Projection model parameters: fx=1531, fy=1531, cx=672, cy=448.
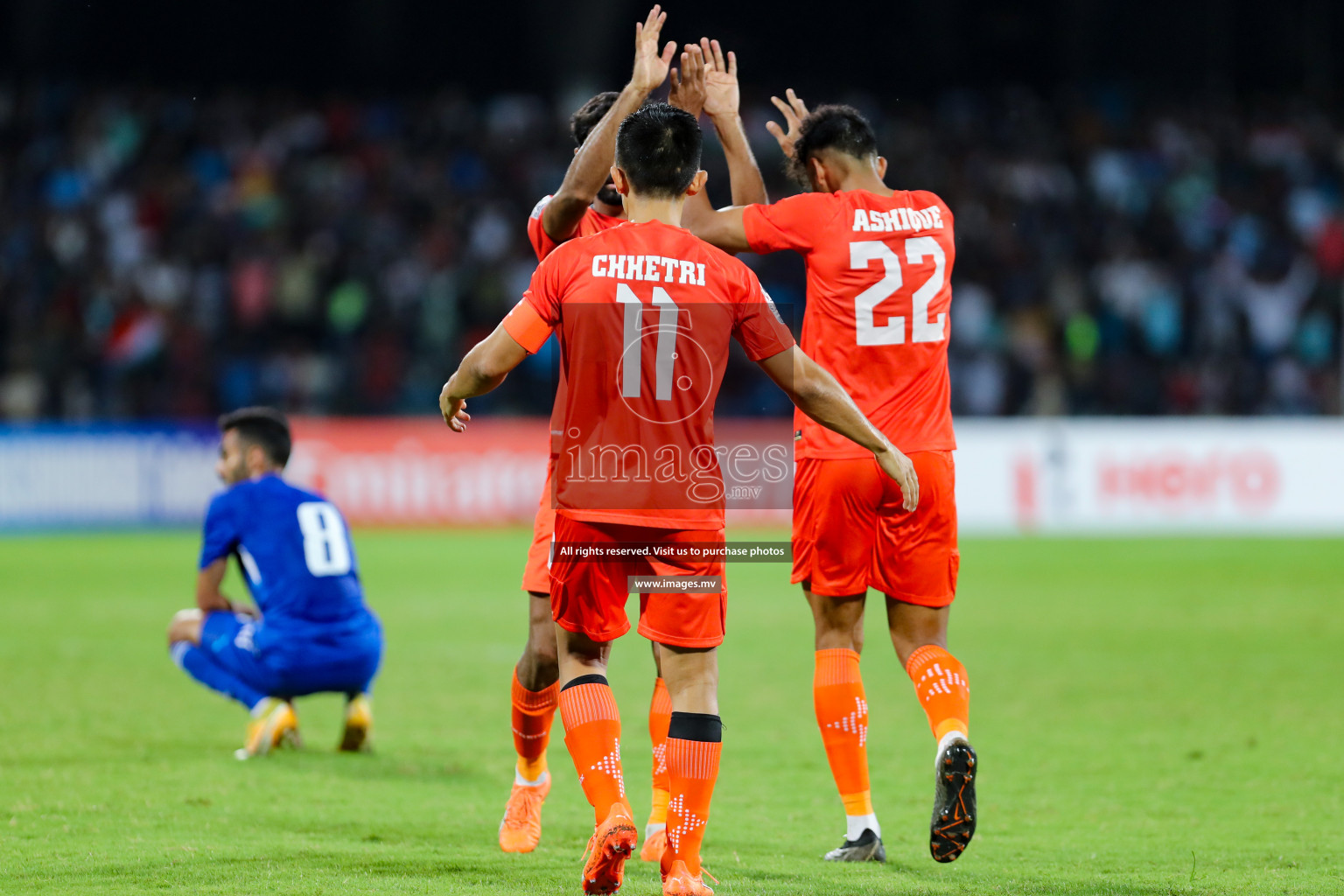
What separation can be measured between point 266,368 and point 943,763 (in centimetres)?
1696

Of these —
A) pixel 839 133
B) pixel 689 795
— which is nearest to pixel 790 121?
pixel 839 133

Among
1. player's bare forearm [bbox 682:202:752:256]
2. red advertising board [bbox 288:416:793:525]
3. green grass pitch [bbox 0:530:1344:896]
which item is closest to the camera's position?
green grass pitch [bbox 0:530:1344:896]

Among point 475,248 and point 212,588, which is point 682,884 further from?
point 475,248

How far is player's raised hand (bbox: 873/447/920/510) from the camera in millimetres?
4453

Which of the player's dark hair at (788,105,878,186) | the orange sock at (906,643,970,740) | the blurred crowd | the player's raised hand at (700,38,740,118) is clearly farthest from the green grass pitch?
the blurred crowd

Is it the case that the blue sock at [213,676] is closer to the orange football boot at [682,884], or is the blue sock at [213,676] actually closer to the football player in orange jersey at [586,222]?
the football player in orange jersey at [586,222]

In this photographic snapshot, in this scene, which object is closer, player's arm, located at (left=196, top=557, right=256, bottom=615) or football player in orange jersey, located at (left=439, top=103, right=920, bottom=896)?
football player in orange jersey, located at (left=439, top=103, right=920, bottom=896)

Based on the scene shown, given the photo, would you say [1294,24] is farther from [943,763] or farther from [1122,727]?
[943,763]

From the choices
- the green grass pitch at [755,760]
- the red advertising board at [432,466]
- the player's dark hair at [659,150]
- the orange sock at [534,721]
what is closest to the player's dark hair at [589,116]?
the player's dark hair at [659,150]

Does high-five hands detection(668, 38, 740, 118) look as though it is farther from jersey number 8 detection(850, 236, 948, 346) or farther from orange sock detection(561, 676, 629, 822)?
orange sock detection(561, 676, 629, 822)

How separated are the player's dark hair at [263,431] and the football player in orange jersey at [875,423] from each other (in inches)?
116

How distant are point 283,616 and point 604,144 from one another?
3252 millimetres

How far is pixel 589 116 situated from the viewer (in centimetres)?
539

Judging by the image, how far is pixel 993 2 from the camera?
2589cm
